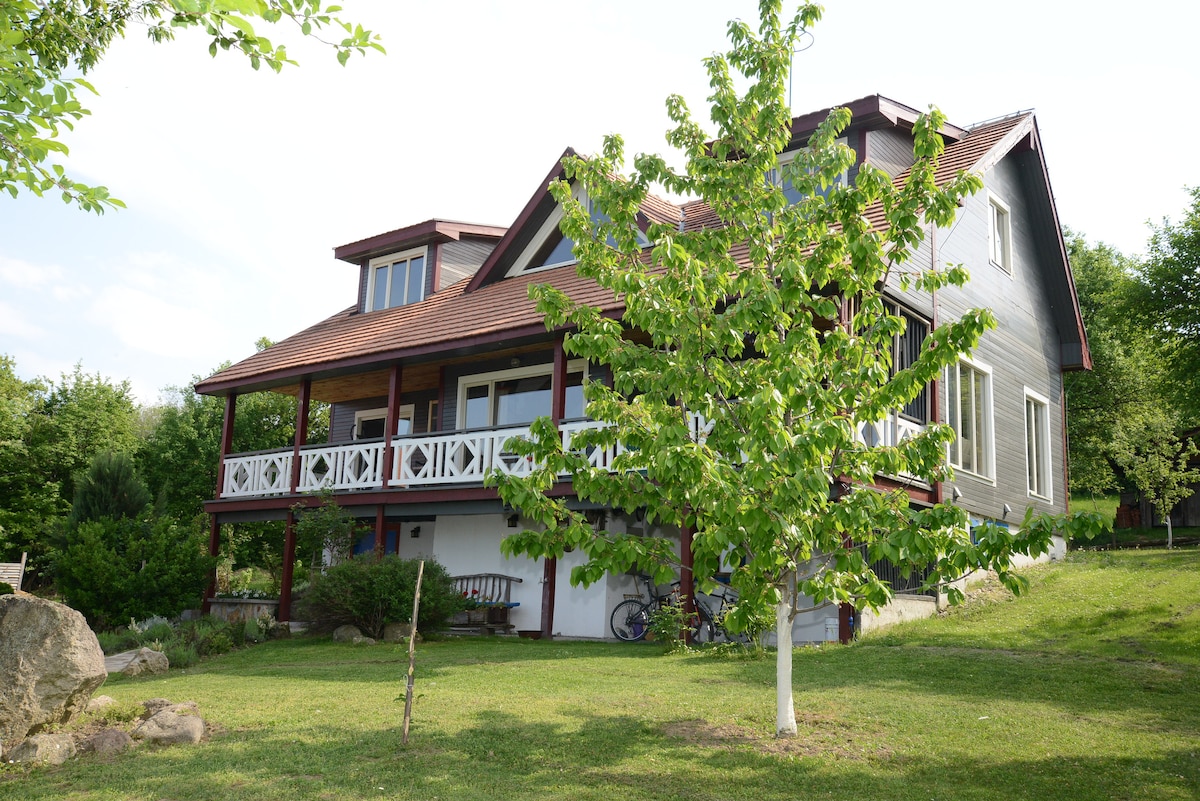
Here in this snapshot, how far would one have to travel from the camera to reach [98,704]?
9359 mm

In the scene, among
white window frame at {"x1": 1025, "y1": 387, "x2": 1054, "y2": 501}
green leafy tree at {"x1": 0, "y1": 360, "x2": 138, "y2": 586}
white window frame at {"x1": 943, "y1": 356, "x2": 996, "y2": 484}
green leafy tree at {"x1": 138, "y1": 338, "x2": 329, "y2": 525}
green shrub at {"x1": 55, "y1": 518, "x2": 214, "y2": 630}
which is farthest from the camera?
green leafy tree at {"x1": 138, "y1": 338, "x2": 329, "y2": 525}

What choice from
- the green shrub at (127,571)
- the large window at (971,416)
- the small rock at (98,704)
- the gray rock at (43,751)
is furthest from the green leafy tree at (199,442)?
the gray rock at (43,751)

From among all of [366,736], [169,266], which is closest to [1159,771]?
[366,736]

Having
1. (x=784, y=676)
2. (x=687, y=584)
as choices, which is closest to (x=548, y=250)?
(x=687, y=584)

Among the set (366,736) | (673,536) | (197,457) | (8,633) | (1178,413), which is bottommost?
(366,736)

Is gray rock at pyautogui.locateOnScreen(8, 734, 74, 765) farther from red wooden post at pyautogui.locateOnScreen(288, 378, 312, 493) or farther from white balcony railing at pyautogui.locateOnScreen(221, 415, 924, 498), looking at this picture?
red wooden post at pyautogui.locateOnScreen(288, 378, 312, 493)

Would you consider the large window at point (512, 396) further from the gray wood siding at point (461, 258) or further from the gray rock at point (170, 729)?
the gray rock at point (170, 729)

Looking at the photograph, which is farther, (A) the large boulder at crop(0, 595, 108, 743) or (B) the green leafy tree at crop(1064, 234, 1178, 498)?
(B) the green leafy tree at crop(1064, 234, 1178, 498)

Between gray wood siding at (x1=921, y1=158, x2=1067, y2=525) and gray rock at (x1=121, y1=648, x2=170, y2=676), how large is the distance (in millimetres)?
12404

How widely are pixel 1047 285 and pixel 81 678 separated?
20.3 meters

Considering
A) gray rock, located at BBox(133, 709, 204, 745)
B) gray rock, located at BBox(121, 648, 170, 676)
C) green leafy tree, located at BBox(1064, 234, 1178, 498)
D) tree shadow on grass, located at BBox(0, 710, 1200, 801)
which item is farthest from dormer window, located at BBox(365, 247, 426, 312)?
green leafy tree, located at BBox(1064, 234, 1178, 498)

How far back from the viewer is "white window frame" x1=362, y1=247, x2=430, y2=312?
2270cm

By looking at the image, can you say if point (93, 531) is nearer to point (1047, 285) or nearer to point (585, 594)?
point (585, 594)

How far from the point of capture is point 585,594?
55.7 ft
